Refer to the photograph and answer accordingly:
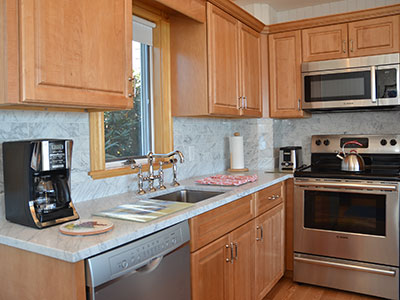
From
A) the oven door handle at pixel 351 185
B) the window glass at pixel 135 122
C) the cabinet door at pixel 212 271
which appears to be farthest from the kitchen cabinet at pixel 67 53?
the oven door handle at pixel 351 185

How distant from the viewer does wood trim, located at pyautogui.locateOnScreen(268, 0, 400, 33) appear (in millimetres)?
3006

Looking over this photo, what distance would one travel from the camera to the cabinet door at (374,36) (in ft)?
9.87

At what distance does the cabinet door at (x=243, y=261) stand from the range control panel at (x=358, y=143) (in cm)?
144

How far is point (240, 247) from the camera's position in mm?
2291

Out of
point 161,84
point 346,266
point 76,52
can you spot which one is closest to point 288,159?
point 346,266

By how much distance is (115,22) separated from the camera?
1740mm

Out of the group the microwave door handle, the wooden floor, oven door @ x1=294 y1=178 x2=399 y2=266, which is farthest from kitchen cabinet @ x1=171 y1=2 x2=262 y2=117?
the wooden floor

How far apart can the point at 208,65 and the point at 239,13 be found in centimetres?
65

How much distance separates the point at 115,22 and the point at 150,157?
88 centimetres

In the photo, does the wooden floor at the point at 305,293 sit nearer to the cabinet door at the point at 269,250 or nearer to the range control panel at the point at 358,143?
the cabinet door at the point at 269,250

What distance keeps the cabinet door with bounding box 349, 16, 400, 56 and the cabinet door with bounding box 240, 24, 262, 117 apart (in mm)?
802

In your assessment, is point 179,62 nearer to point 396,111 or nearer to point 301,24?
point 301,24

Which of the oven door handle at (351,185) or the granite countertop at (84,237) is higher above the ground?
the granite countertop at (84,237)

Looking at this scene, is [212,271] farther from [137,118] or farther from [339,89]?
[339,89]
